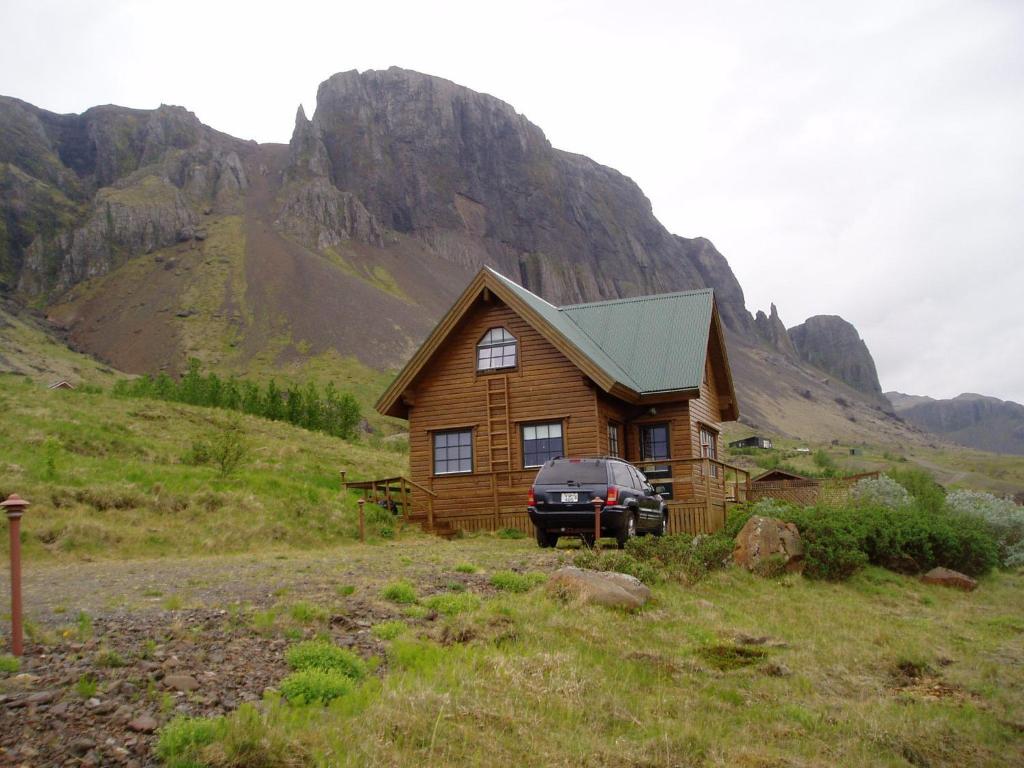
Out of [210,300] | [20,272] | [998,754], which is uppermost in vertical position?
[20,272]

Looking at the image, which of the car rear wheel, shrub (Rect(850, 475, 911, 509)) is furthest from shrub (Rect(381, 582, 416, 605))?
shrub (Rect(850, 475, 911, 509))

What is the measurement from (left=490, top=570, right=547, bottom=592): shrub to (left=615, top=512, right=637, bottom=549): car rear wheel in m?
4.71

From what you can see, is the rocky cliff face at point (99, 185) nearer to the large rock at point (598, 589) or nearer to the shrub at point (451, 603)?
the large rock at point (598, 589)

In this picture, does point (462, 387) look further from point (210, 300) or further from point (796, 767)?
point (210, 300)

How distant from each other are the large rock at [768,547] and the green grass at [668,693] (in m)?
2.43

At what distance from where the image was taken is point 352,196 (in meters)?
158

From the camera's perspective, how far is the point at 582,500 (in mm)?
16438

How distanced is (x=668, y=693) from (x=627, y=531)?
28.9 ft

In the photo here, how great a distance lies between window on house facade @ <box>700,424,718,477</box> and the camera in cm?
2615

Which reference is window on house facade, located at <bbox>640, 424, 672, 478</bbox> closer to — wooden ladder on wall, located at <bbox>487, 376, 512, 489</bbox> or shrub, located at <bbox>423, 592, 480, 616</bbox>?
wooden ladder on wall, located at <bbox>487, 376, 512, 489</bbox>

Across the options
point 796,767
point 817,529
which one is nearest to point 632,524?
point 817,529

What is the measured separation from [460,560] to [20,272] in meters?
154

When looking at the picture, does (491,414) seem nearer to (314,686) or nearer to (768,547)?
(768,547)

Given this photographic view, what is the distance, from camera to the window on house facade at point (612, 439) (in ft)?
78.3
